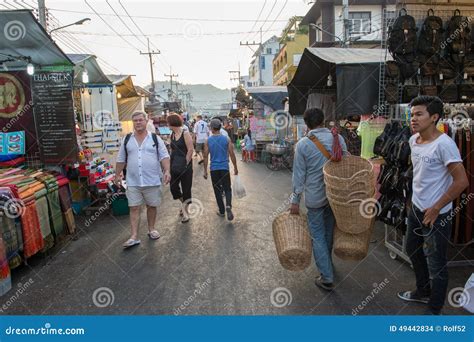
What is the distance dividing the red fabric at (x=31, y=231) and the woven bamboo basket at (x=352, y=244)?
356cm

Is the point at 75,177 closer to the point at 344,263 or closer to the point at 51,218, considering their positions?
the point at 51,218

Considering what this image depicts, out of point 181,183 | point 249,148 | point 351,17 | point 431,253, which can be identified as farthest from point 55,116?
point 351,17

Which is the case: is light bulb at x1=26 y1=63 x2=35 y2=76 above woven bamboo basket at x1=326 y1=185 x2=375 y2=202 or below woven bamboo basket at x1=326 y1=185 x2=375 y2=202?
above

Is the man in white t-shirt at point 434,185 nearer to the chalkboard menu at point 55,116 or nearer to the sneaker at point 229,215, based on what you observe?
the sneaker at point 229,215

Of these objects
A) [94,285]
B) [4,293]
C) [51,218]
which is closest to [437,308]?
[94,285]

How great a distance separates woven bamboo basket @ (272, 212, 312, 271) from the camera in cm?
339

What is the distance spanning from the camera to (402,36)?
5.23 metres

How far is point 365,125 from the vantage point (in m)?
5.48

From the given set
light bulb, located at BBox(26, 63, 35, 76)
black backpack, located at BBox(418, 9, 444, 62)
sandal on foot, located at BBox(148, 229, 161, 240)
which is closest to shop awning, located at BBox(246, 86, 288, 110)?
black backpack, located at BBox(418, 9, 444, 62)

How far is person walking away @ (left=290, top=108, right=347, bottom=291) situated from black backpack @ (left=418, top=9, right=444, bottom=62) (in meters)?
3.04

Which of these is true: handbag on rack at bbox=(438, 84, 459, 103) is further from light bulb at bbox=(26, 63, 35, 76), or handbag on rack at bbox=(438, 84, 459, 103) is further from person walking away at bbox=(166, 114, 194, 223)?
light bulb at bbox=(26, 63, 35, 76)

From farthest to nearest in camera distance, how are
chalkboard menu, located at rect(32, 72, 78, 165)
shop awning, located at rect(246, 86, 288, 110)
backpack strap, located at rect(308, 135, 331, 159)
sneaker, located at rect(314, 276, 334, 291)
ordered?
1. shop awning, located at rect(246, 86, 288, 110)
2. chalkboard menu, located at rect(32, 72, 78, 165)
3. sneaker, located at rect(314, 276, 334, 291)
4. backpack strap, located at rect(308, 135, 331, 159)

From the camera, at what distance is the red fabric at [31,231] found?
13.6 feet

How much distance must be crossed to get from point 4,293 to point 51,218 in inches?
50.4
